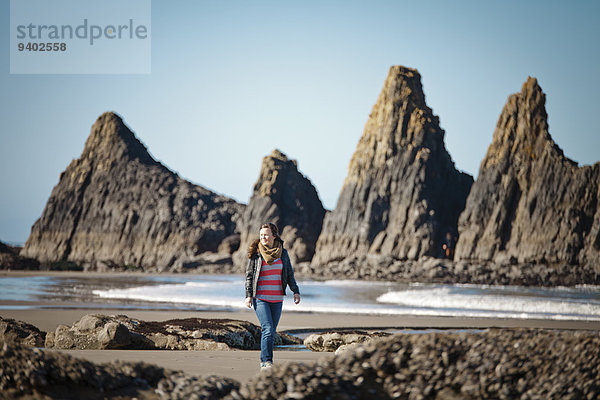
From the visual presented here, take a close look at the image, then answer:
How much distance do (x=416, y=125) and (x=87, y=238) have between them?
57.1 meters

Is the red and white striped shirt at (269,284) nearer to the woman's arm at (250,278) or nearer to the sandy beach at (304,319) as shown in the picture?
the woman's arm at (250,278)

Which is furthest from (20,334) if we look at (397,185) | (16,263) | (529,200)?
(16,263)

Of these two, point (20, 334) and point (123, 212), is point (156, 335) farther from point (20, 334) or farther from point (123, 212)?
point (123, 212)

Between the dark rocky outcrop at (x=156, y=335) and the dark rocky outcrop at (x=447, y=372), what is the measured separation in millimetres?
5543

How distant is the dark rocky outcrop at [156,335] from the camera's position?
9.32 meters

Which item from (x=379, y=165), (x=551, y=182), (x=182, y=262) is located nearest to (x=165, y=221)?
(x=182, y=262)

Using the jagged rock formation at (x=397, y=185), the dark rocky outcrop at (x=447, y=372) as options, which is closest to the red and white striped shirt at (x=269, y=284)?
the dark rocky outcrop at (x=447, y=372)

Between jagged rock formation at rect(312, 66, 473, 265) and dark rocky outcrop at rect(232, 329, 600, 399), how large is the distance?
65.3 meters

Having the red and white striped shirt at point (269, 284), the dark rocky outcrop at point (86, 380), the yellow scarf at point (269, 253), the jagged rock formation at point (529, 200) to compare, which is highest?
the jagged rock formation at point (529, 200)

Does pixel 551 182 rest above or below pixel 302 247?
above

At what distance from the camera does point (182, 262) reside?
269 feet

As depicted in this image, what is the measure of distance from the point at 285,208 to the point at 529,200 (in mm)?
36067

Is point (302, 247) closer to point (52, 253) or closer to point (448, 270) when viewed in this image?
point (448, 270)

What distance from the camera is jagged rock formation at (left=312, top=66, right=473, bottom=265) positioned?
71438 mm
